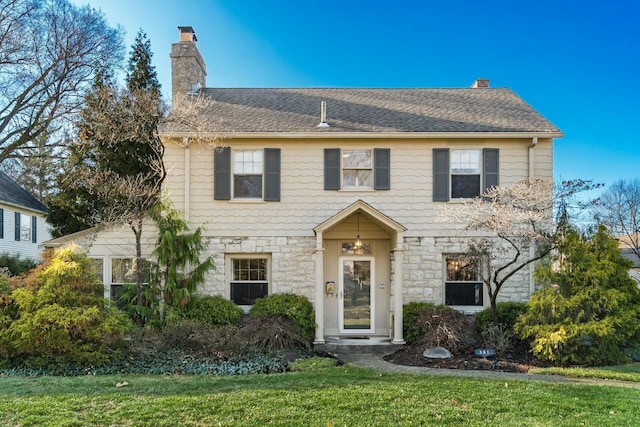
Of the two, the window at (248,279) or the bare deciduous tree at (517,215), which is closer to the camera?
the bare deciduous tree at (517,215)

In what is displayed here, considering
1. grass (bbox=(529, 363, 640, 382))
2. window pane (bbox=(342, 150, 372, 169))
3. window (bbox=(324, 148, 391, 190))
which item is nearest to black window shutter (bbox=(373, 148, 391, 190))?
window (bbox=(324, 148, 391, 190))

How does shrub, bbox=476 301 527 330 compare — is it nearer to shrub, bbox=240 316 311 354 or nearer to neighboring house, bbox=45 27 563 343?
neighboring house, bbox=45 27 563 343

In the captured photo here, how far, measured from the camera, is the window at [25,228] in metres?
20.9

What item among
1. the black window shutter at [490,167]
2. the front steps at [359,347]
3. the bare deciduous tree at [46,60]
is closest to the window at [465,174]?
the black window shutter at [490,167]

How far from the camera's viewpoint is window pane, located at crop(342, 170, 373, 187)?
11039 millimetres

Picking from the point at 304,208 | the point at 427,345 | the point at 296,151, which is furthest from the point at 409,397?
the point at 296,151

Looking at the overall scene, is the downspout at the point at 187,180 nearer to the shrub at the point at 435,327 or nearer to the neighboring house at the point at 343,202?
the neighboring house at the point at 343,202

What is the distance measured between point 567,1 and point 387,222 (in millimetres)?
9338

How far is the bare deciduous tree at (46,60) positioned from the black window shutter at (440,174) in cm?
1292

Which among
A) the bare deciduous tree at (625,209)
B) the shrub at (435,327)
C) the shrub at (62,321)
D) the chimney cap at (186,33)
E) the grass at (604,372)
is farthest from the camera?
the bare deciduous tree at (625,209)

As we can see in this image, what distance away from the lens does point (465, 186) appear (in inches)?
433

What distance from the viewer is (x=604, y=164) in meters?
23.6

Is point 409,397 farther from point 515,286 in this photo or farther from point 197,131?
point 197,131

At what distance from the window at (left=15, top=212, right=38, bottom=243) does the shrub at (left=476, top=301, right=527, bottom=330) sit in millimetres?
21400
